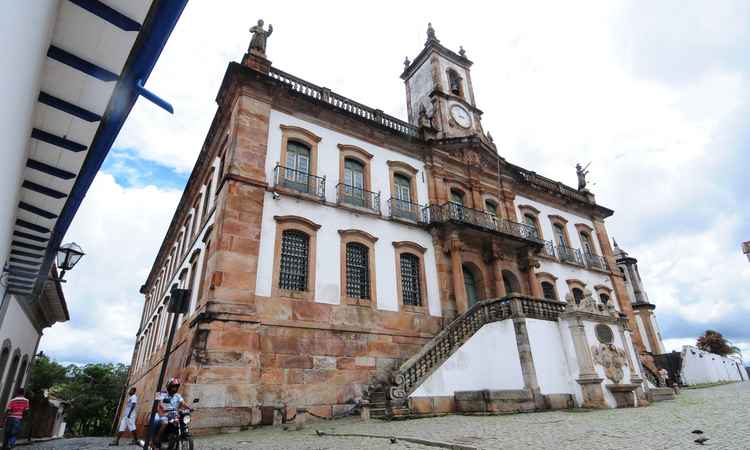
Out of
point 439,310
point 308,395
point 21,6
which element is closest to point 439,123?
point 439,310

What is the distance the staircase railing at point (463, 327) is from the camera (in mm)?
10383

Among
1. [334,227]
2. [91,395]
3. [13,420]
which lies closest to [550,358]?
[334,227]

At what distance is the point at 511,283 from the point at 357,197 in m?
7.70

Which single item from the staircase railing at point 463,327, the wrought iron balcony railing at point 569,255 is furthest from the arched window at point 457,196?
the staircase railing at point 463,327

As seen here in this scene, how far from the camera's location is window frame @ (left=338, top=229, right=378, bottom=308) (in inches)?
501

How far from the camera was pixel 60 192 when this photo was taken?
4.66 m

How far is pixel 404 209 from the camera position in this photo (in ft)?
50.6

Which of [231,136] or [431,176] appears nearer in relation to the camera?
[231,136]

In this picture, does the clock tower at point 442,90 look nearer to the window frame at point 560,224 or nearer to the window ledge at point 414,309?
the window frame at point 560,224

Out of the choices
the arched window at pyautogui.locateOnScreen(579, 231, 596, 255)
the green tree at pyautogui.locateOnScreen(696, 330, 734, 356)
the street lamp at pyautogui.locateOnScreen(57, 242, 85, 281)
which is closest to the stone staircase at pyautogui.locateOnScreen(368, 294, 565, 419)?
the street lamp at pyautogui.locateOnScreen(57, 242, 85, 281)

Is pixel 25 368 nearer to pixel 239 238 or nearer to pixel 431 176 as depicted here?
pixel 239 238

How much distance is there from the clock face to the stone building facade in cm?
115

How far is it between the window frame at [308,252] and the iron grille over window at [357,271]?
1.27m

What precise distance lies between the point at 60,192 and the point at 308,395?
7941 millimetres
